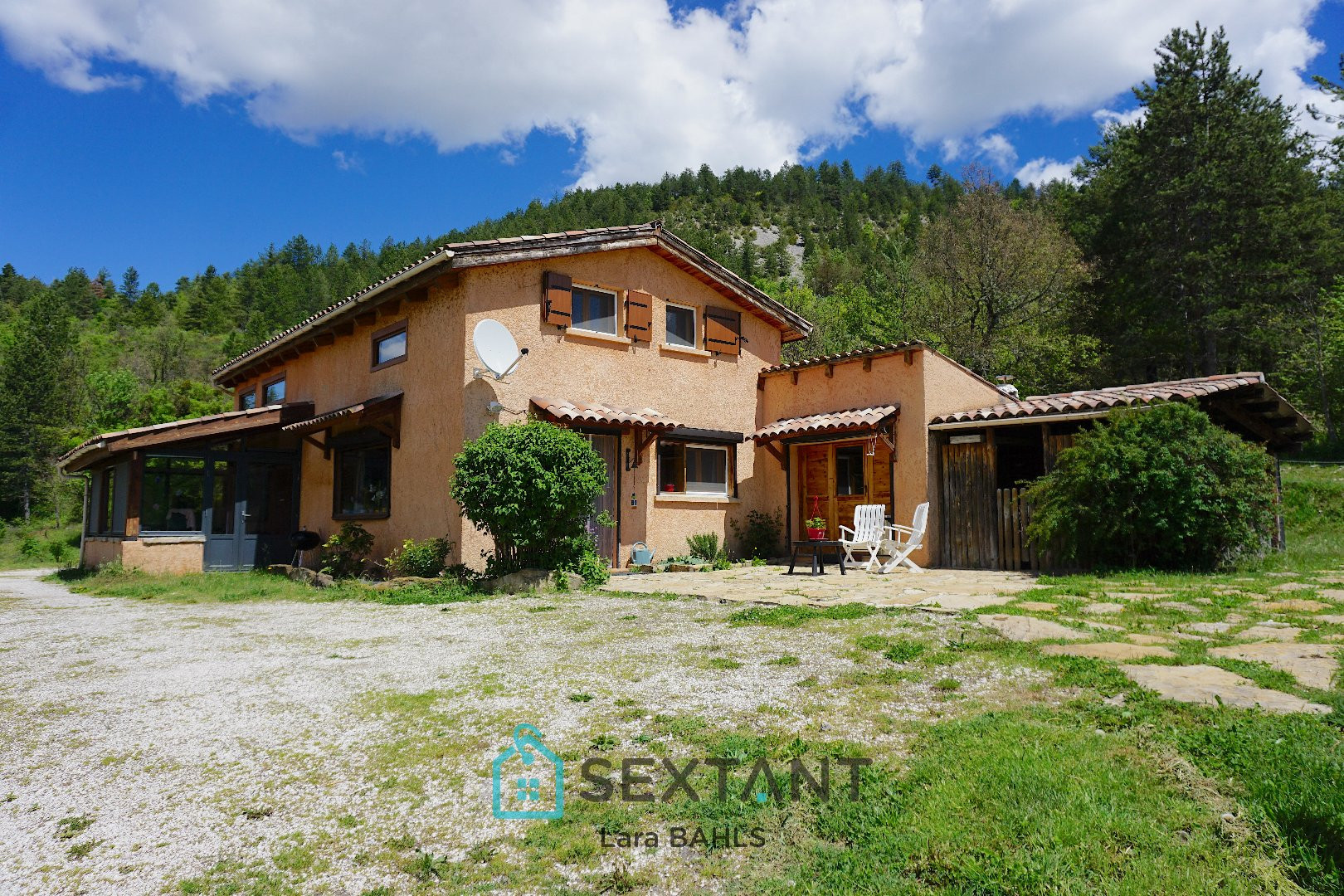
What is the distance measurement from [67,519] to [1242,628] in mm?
40443

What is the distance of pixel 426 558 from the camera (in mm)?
10969

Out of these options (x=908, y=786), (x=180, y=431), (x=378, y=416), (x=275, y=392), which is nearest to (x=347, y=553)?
(x=378, y=416)

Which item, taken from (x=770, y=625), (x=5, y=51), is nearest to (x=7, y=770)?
(x=770, y=625)

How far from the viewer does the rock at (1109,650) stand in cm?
466

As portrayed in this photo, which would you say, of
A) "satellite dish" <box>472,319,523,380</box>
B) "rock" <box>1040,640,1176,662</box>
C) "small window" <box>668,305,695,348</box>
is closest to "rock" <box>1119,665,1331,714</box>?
"rock" <box>1040,640,1176,662</box>

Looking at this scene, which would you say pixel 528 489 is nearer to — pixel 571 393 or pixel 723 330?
pixel 571 393

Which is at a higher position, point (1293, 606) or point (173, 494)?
point (173, 494)

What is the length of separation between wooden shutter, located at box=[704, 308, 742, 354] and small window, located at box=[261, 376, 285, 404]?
34.3 feet

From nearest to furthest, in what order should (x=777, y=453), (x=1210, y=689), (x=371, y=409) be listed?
(x=1210, y=689)
(x=371, y=409)
(x=777, y=453)

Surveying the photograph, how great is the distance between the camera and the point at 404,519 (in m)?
12.5

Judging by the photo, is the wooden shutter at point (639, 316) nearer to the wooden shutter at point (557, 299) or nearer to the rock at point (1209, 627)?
the wooden shutter at point (557, 299)

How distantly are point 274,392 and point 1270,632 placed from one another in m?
19.7

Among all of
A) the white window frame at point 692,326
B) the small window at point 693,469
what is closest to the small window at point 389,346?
the white window frame at point 692,326

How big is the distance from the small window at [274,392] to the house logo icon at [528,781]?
1683 centimetres
